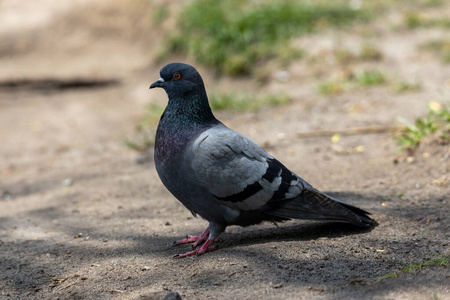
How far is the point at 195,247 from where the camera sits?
11.6ft

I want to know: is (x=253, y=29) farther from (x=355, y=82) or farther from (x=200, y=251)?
(x=200, y=251)

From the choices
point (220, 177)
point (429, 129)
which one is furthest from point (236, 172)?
point (429, 129)

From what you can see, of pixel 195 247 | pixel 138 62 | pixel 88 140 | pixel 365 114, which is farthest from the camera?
pixel 138 62

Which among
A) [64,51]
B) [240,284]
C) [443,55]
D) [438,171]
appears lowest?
[240,284]

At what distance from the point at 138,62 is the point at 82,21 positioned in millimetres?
1614

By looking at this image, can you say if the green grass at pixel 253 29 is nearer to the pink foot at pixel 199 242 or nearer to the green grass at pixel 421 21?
the green grass at pixel 421 21

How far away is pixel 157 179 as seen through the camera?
5.40 meters

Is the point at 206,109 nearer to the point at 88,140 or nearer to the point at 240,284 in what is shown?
the point at 240,284

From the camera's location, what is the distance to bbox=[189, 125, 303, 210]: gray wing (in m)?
3.21

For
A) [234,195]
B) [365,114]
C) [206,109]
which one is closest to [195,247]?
[234,195]

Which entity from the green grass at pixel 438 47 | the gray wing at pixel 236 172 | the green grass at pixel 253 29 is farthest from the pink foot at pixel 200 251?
the green grass at pixel 438 47

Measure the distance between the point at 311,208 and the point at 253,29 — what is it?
6022mm

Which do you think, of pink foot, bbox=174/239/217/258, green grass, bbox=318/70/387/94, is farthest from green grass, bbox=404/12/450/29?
pink foot, bbox=174/239/217/258

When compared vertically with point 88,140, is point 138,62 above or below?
above
